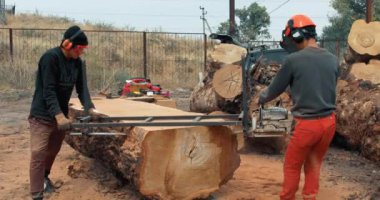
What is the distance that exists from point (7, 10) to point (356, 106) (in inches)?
1246

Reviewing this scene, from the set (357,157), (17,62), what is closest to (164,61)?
(17,62)

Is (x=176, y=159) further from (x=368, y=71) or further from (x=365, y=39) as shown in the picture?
(x=365, y=39)

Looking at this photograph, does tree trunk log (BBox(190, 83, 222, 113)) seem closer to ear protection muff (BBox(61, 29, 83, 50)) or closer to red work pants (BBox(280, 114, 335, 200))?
ear protection muff (BBox(61, 29, 83, 50))

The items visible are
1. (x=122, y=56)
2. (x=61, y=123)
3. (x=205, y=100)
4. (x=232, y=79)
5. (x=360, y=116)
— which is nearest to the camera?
(x=61, y=123)

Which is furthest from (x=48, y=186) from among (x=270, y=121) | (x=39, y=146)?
(x=270, y=121)

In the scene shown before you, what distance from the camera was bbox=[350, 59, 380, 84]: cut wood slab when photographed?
7.74m

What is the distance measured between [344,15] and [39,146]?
30.6m

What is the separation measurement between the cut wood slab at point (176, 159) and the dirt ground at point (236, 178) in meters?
0.40

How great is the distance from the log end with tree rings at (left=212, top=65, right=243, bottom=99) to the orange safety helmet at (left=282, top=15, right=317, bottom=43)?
12.0ft

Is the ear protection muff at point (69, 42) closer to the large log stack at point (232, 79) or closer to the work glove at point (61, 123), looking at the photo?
the work glove at point (61, 123)

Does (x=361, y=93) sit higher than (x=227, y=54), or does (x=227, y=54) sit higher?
(x=227, y=54)

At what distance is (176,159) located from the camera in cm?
486

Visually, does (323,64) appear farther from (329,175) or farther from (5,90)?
(5,90)

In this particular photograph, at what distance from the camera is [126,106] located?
6652 mm
